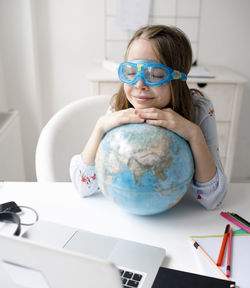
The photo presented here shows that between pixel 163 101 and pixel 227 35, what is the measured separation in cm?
166

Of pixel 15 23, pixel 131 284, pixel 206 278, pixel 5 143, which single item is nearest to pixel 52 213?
pixel 131 284

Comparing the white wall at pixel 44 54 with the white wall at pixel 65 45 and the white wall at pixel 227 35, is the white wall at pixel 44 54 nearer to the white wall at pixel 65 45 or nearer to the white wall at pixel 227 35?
the white wall at pixel 65 45

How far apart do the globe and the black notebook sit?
0.18 m

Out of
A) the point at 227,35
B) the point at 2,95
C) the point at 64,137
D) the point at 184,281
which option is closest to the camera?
the point at 184,281

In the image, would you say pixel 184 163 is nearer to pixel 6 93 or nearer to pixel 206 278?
pixel 206 278

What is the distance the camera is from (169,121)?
0.81 meters

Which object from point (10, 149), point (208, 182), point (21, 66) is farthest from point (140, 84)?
point (21, 66)

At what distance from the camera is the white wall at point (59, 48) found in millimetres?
2125

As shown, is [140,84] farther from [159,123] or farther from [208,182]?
[208,182]

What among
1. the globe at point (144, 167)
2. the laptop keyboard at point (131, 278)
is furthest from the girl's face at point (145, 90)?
the laptop keyboard at point (131, 278)

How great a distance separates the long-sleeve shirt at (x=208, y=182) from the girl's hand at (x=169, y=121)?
0.15 meters

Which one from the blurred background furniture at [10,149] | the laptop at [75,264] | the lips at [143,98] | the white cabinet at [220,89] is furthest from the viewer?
the white cabinet at [220,89]

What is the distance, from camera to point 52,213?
2.90ft

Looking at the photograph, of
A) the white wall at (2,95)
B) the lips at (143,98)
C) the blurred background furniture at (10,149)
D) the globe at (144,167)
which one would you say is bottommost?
the blurred background furniture at (10,149)
